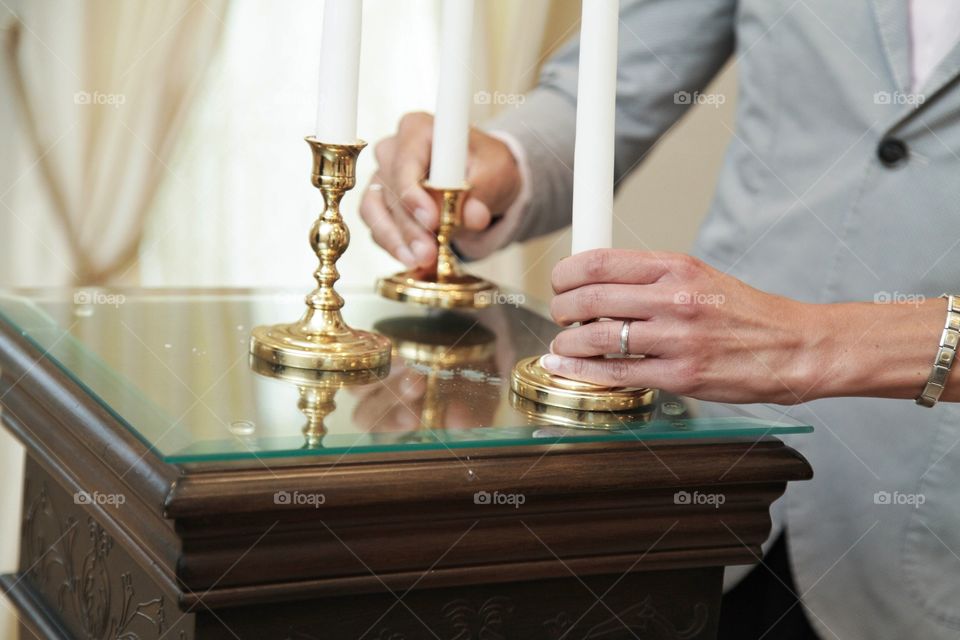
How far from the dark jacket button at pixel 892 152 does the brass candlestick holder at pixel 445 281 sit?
0.44 metres

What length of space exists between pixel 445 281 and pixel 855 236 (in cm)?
45

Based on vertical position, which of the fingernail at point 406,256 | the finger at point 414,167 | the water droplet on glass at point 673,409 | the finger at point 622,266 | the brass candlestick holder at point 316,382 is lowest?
the water droplet on glass at point 673,409

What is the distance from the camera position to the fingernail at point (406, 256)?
52.1 inches

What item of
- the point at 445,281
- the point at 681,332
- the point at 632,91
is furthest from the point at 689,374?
the point at 632,91

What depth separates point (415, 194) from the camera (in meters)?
1.30

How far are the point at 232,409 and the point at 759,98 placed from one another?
882 mm

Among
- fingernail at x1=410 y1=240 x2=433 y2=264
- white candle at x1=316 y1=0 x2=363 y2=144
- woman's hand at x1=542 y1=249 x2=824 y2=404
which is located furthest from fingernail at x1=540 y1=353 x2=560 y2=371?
fingernail at x1=410 y1=240 x2=433 y2=264

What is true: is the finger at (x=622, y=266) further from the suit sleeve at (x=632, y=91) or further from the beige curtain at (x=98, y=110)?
the beige curtain at (x=98, y=110)

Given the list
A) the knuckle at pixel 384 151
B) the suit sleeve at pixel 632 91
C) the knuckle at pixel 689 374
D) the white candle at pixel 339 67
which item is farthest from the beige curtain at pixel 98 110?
the knuckle at pixel 689 374

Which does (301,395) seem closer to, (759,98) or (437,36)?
(759,98)

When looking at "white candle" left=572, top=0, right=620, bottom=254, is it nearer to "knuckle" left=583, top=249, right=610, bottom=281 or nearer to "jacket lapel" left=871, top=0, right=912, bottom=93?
"knuckle" left=583, top=249, right=610, bottom=281

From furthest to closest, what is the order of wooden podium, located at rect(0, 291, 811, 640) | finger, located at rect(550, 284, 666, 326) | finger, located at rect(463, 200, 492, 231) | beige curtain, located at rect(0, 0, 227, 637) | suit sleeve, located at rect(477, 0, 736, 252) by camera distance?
Result: 1. beige curtain, located at rect(0, 0, 227, 637)
2. suit sleeve, located at rect(477, 0, 736, 252)
3. finger, located at rect(463, 200, 492, 231)
4. finger, located at rect(550, 284, 666, 326)
5. wooden podium, located at rect(0, 291, 811, 640)

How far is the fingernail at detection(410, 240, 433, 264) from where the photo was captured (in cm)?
132

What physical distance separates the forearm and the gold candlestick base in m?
0.14
